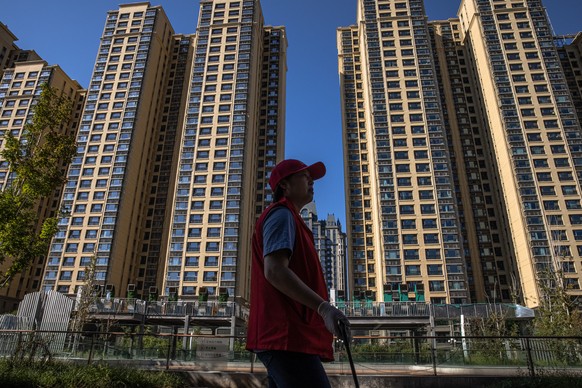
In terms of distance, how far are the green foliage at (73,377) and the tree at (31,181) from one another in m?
5.32

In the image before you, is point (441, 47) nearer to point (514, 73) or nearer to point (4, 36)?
point (514, 73)

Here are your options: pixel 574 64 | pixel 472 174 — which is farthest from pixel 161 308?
pixel 574 64

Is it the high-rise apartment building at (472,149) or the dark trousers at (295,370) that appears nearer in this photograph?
the dark trousers at (295,370)

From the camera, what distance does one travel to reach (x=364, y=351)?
13859 millimetres

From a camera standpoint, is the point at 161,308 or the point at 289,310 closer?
the point at 289,310

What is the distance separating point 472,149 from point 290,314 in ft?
275

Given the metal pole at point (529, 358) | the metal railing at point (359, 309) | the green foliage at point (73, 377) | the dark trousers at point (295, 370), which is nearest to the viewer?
the dark trousers at point (295, 370)

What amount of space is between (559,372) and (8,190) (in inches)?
674

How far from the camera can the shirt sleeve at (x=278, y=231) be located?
2295 mm

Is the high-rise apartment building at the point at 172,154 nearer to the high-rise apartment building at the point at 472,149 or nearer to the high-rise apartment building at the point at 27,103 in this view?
the high-rise apartment building at the point at 27,103

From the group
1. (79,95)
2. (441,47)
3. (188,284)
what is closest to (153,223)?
(188,284)

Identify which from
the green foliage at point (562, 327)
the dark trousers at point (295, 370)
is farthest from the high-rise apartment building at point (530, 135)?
the dark trousers at point (295, 370)

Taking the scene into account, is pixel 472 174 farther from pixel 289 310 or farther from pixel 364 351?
pixel 289 310

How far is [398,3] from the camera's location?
82.2 metres
